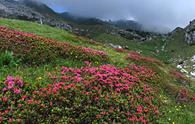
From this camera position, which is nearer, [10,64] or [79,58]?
[10,64]

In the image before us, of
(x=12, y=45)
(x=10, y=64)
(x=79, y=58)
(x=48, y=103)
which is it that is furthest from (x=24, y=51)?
(x=48, y=103)

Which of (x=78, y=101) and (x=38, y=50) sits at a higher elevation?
(x=38, y=50)

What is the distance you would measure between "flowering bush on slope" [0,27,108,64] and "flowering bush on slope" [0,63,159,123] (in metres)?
3.94

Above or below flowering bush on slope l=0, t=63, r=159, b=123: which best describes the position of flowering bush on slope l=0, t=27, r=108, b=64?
above

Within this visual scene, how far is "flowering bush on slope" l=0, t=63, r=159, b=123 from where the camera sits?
13.3 m

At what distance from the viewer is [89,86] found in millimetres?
16016

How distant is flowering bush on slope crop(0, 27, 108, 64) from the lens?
21250 mm

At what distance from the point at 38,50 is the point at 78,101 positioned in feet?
29.9

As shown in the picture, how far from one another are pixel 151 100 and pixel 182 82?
47.5ft

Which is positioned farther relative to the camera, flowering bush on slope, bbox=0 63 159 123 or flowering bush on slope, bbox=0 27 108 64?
flowering bush on slope, bbox=0 27 108 64

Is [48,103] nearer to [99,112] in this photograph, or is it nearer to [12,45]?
[99,112]

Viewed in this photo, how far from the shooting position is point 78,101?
571 inches

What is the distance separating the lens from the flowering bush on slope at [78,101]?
13.3 meters

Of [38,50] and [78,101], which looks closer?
[78,101]
